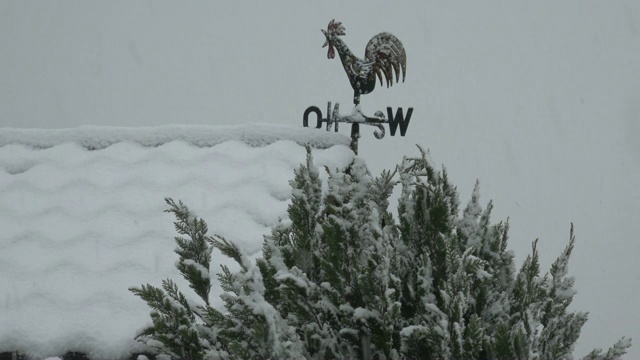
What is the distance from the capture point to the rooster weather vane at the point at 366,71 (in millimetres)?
5805

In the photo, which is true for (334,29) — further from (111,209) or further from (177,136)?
(111,209)

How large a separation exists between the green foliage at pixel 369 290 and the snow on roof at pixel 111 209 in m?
1.59

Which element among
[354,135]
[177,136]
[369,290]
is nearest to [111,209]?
[177,136]

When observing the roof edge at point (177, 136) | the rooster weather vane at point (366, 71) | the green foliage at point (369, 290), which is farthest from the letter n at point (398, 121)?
the green foliage at point (369, 290)

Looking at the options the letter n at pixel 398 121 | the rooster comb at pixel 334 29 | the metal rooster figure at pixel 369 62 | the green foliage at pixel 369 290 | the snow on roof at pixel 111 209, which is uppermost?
the rooster comb at pixel 334 29

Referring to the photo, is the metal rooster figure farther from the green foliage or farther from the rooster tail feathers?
the green foliage

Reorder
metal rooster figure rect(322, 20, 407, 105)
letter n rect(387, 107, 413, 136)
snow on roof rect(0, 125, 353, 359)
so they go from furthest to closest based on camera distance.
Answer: metal rooster figure rect(322, 20, 407, 105), letter n rect(387, 107, 413, 136), snow on roof rect(0, 125, 353, 359)

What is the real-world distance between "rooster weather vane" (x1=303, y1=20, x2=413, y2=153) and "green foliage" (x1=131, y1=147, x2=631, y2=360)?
2.88 metres

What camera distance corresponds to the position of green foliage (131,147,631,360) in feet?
7.95

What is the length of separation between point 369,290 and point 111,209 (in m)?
3.26

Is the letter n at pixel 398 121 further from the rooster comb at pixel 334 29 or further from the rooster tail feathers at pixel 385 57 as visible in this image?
the rooster comb at pixel 334 29

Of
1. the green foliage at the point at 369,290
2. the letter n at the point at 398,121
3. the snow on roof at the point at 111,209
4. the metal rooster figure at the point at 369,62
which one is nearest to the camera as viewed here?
the green foliage at the point at 369,290

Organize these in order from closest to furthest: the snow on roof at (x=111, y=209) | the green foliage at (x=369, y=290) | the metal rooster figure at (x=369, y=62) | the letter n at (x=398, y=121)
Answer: the green foliage at (x=369, y=290)
the snow on roof at (x=111, y=209)
the letter n at (x=398, y=121)
the metal rooster figure at (x=369, y=62)

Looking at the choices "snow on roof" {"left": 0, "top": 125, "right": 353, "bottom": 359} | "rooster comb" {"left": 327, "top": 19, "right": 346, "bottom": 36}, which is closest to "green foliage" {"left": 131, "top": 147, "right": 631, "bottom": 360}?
"snow on roof" {"left": 0, "top": 125, "right": 353, "bottom": 359}
